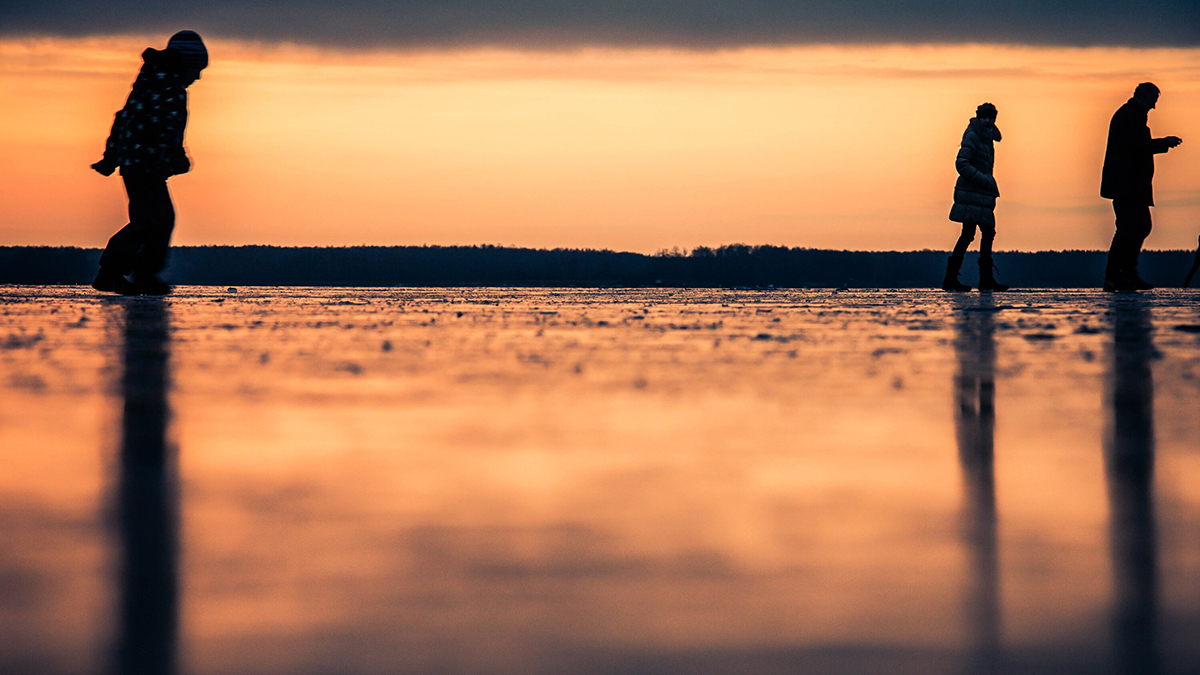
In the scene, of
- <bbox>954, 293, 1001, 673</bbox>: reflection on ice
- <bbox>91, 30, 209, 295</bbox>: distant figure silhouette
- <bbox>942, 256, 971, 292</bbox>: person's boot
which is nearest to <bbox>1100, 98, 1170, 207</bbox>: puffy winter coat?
<bbox>942, 256, 971, 292</bbox>: person's boot

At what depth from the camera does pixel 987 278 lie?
16.6 m

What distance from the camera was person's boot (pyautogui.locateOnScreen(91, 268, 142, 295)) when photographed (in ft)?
48.0

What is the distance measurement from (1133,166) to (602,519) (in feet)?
48.2

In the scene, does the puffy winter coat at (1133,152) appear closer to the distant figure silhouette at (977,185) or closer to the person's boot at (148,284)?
the distant figure silhouette at (977,185)

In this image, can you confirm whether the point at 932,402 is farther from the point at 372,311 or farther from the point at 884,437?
the point at 372,311

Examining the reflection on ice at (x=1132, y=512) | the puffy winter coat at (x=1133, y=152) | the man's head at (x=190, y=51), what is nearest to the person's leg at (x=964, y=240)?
the puffy winter coat at (x=1133, y=152)

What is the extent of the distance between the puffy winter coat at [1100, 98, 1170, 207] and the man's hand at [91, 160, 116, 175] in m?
11.5

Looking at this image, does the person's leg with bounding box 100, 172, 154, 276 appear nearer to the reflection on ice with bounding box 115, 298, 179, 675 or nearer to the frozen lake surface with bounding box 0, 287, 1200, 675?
the frozen lake surface with bounding box 0, 287, 1200, 675

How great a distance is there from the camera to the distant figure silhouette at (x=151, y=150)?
14266 mm

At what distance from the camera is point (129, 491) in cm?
285

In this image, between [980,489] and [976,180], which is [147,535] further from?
[976,180]

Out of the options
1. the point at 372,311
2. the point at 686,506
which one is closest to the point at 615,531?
the point at 686,506

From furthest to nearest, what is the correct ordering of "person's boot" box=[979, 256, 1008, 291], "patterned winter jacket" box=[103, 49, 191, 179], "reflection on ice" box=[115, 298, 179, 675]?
"person's boot" box=[979, 256, 1008, 291] < "patterned winter jacket" box=[103, 49, 191, 179] < "reflection on ice" box=[115, 298, 179, 675]

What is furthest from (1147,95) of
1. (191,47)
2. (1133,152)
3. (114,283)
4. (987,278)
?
(114,283)
